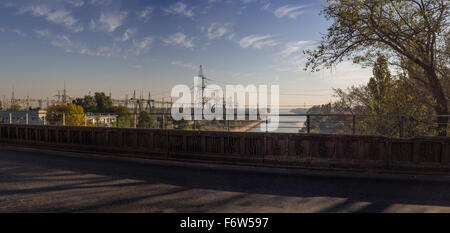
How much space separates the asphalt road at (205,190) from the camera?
510cm

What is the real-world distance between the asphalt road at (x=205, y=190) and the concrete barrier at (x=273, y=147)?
0.64m

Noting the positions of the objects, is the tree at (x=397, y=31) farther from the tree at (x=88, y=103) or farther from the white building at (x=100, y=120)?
the tree at (x=88, y=103)

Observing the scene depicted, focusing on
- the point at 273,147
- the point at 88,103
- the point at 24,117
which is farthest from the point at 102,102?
the point at 273,147

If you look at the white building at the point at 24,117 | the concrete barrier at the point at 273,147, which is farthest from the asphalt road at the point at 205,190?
the white building at the point at 24,117

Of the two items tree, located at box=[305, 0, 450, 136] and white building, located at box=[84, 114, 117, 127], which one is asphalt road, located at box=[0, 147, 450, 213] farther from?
white building, located at box=[84, 114, 117, 127]

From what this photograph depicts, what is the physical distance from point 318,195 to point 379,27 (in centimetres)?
941

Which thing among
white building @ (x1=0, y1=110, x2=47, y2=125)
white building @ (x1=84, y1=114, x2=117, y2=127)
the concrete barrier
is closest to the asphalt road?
the concrete barrier

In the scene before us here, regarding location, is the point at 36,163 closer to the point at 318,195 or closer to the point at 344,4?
the point at 318,195

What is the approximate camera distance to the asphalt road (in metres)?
5.10

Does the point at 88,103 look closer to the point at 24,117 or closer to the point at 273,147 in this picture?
the point at 24,117
